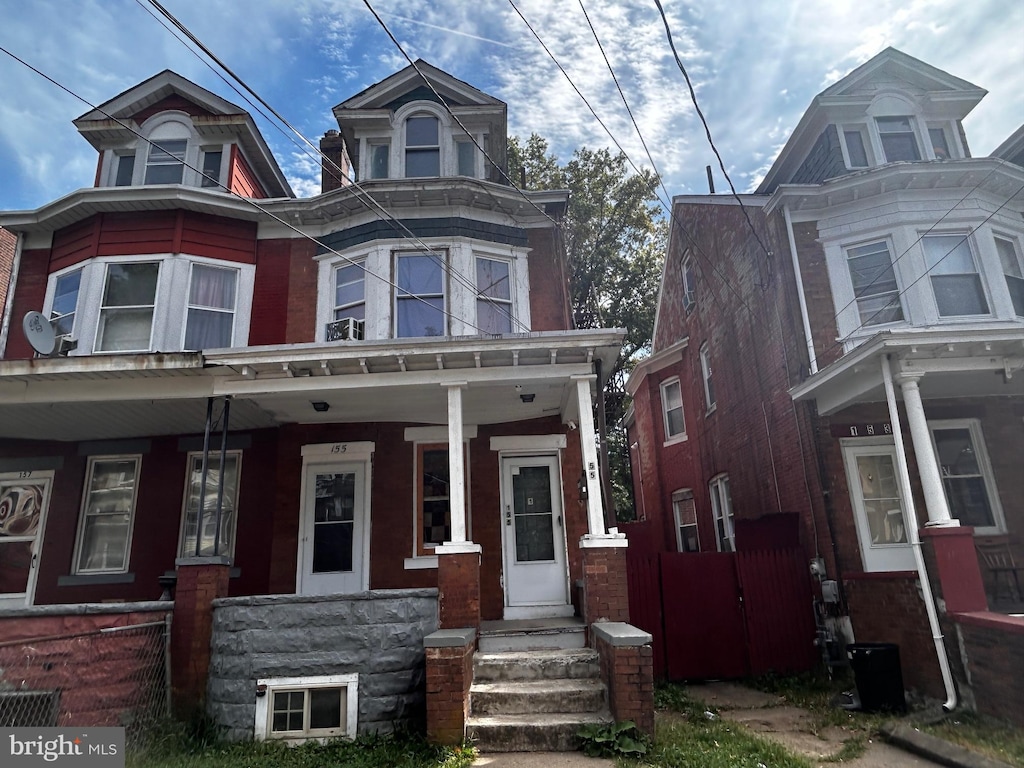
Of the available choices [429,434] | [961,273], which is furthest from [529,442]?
[961,273]

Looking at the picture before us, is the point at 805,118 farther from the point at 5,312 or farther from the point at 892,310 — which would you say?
the point at 5,312

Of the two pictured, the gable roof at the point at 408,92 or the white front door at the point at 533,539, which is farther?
the gable roof at the point at 408,92

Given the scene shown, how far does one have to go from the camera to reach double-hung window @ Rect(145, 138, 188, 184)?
1088 centimetres

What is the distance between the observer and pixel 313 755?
18.9 ft

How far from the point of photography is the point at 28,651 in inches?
241

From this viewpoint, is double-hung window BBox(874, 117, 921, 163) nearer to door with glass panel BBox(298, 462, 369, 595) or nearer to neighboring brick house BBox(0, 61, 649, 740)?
neighboring brick house BBox(0, 61, 649, 740)

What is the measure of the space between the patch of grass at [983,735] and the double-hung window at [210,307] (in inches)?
390

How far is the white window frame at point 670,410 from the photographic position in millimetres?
15602

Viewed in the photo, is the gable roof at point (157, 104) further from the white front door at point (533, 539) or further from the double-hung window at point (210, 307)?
the white front door at point (533, 539)

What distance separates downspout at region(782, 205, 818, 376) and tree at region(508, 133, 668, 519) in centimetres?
1150

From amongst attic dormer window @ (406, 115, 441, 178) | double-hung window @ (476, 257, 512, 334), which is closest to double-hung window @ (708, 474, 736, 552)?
double-hung window @ (476, 257, 512, 334)

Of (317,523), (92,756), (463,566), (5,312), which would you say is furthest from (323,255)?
(92,756)

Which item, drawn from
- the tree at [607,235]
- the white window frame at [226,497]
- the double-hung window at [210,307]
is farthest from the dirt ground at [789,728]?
the tree at [607,235]

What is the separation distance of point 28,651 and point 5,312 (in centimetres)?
637
